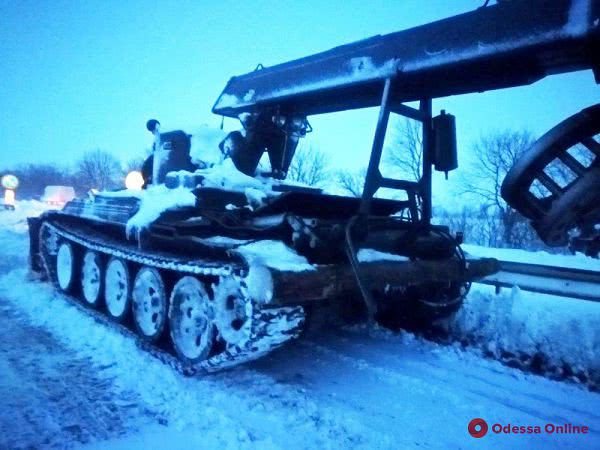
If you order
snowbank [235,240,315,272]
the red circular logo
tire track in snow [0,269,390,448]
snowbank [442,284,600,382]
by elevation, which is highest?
snowbank [235,240,315,272]

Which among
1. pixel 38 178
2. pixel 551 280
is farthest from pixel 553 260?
pixel 38 178

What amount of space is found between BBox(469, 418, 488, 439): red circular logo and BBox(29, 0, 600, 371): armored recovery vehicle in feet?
3.30

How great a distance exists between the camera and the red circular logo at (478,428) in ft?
9.42

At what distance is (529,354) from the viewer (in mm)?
4215

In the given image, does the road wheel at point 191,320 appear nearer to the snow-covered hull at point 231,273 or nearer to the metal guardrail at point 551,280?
the snow-covered hull at point 231,273

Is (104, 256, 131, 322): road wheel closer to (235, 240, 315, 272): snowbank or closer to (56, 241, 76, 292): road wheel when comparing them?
(56, 241, 76, 292): road wheel

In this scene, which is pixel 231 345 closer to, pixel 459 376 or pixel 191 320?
pixel 191 320

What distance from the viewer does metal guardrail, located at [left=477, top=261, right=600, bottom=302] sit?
4.92m

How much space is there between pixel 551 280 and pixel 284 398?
3885 mm

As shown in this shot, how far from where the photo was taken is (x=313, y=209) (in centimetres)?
396

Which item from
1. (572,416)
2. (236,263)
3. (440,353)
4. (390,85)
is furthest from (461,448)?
(390,85)

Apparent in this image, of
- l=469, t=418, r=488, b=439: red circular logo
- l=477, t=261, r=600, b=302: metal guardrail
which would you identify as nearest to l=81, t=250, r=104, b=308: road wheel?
l=469, t=418, r=488, b=439: red circular logo

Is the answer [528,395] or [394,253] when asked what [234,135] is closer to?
[394,253]

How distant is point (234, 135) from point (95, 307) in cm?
296
